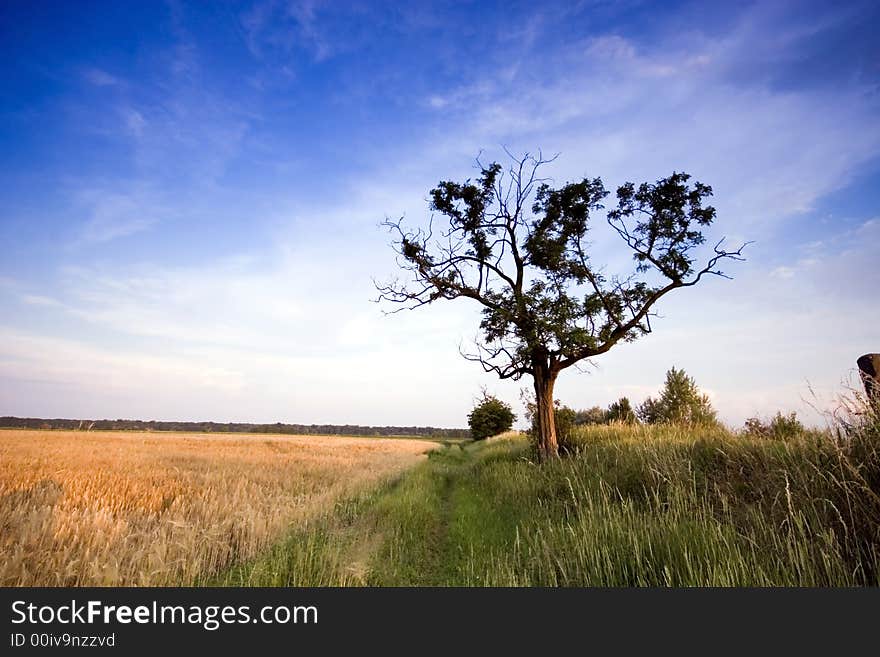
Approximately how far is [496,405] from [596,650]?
5940 cm

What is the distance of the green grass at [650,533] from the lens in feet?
13.3

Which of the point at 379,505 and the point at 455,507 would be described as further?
the point at 455,507

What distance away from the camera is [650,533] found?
4918mm

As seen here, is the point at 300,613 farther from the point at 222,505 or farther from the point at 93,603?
the point at 222,505

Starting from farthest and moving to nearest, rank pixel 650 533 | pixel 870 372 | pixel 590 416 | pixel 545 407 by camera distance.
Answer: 1. pixel 590 416
2. pixel 545 407
3. pixel 870 372
4. pixel 650 533

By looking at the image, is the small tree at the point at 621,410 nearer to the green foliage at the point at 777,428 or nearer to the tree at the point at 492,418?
the green foliage at the point at 777,428

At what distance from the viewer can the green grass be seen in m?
4.06

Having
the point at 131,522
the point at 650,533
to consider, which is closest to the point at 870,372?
the point at 650,533

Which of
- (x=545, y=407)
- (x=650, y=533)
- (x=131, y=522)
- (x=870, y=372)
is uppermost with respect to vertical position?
(x=870, y=372)

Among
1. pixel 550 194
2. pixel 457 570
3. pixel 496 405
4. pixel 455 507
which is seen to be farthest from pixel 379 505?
pixel 496 405

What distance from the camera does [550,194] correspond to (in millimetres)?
16672

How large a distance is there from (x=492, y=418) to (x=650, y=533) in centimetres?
5797

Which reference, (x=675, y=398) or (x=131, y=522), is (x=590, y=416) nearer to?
(x=675, y=398)

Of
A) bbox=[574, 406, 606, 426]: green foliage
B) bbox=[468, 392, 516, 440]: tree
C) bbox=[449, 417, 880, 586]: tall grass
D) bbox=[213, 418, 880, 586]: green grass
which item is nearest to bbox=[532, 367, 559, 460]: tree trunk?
bbox=[213, 418, 880, 586]: green grass
